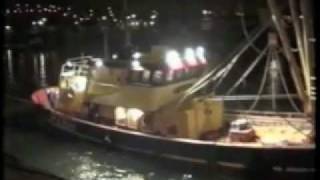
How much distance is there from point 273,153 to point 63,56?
22.3 m

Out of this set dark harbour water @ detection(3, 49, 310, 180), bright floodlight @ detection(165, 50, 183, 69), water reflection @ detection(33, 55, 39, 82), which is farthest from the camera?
water reflection @ detection(33, 55, 39, 82)

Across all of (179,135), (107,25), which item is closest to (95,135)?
(179,135)

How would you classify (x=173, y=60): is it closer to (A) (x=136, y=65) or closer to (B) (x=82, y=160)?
(A) (x=136, y=65)

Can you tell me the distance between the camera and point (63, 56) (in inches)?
1181

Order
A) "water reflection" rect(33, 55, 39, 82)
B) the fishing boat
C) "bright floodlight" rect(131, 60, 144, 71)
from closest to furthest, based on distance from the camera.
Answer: the fishing boat → "bright floodlight" rect(131, 60, 144, 71) → "water reflection" rect(33, 55, 39, 82)

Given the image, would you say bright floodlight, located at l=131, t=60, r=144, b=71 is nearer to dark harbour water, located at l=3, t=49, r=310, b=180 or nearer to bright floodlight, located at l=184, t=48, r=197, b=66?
bright floodlight, located at l=184, t=48, r=197, b=66

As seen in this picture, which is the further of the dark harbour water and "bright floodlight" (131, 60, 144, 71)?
"bright floodlight" (131, 60, 144, 71)

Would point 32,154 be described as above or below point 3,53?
below

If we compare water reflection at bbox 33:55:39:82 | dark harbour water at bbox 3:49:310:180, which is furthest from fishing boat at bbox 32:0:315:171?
water reflection at bbox 33:55:39:82

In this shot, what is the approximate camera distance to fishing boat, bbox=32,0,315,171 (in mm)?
8742

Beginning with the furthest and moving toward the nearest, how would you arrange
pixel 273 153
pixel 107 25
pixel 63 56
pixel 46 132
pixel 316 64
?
pixel 107 25, pixel 63 56, pixel 46 132, pixel 273 153, pixel 316 64

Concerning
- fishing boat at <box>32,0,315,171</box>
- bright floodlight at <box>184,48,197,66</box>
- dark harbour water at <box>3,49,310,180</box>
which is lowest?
dark harbour water at <box>3,49,310,180</box>

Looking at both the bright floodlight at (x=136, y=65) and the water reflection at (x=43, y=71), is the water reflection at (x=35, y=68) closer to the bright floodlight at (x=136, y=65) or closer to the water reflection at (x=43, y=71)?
the water reflection at (x=43, y=71)

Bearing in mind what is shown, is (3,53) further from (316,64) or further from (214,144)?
(214,144)
